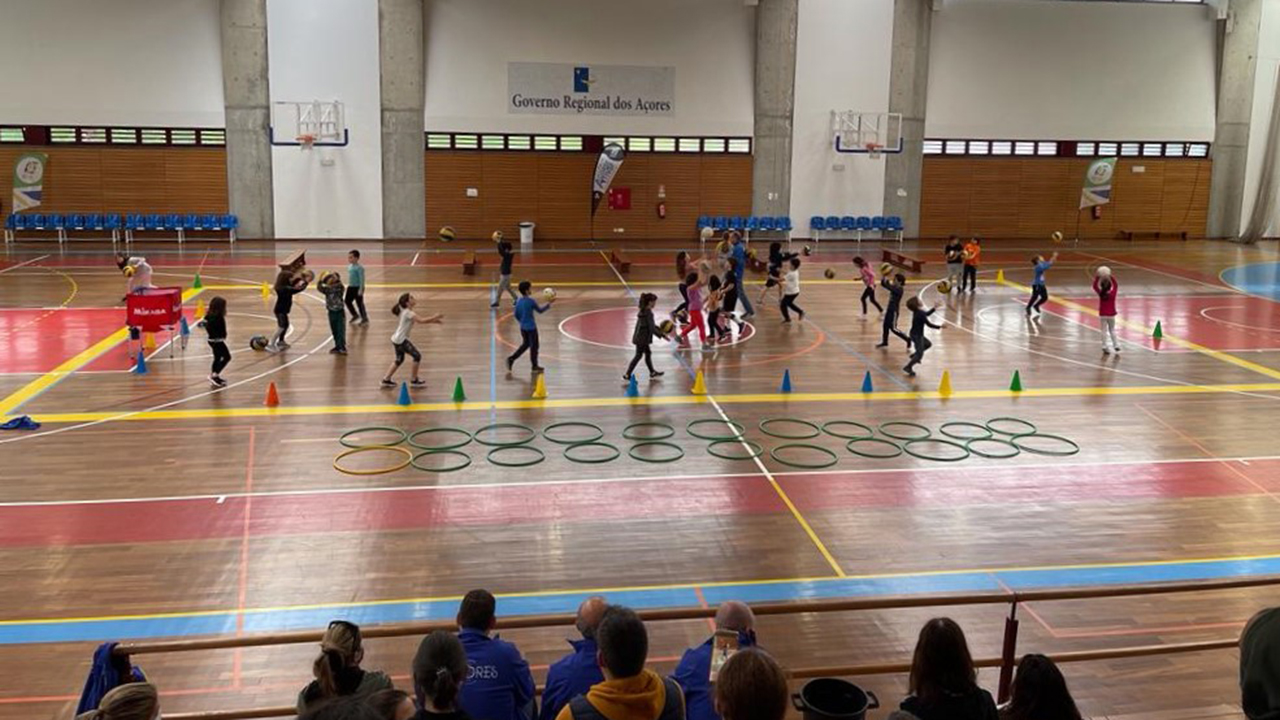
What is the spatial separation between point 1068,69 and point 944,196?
279 inches

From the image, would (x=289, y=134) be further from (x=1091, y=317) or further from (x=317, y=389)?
(x=1091, y=317)

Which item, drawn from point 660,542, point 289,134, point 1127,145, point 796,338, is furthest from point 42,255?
point 1127,145

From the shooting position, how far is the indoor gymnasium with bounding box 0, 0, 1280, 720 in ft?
28.1

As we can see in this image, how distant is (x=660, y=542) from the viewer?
459 inches

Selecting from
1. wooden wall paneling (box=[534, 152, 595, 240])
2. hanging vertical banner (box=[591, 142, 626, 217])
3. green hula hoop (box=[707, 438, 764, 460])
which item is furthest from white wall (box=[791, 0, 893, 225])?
green hula hoop (box=[707, 438, 764, 460])

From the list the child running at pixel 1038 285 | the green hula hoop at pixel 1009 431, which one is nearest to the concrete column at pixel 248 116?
the child running at pixel 1038 285

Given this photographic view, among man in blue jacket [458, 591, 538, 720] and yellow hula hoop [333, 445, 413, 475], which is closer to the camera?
man in blue jacket [458, 591, 538, 720]

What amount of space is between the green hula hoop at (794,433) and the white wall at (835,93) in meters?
26.4

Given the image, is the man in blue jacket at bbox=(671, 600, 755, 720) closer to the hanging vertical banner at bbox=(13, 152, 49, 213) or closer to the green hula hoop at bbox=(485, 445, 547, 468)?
the green hula hoop at bbox=(485, 445, 547, 468)

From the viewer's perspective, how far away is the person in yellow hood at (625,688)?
4.53m

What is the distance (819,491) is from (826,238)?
29.7 m

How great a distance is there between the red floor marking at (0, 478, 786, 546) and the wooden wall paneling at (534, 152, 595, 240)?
28.3m

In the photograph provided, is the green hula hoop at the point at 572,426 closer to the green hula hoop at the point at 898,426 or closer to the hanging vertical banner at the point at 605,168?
the green hula hoop at the point at 898,426

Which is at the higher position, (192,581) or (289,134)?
(289,134)
